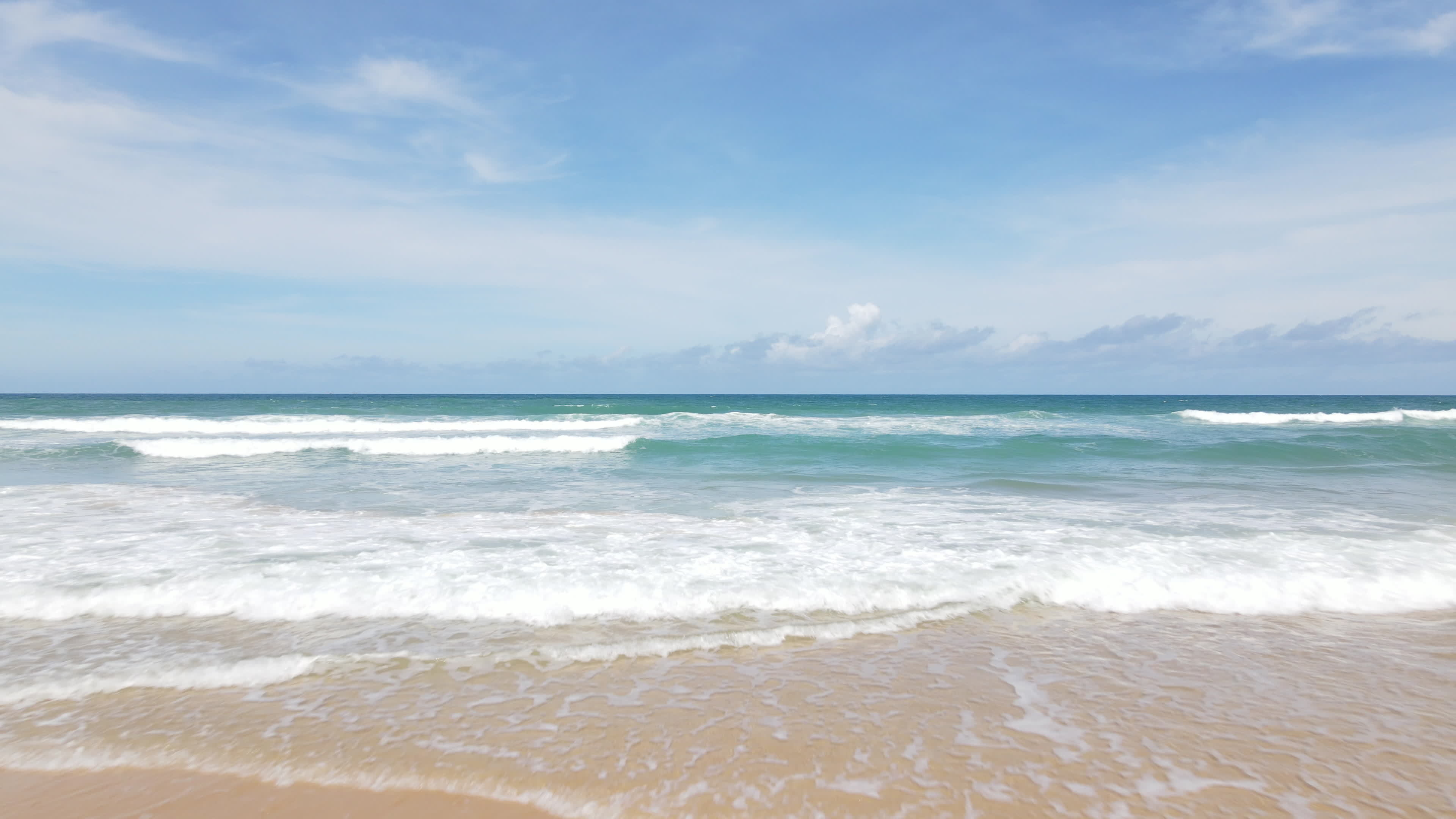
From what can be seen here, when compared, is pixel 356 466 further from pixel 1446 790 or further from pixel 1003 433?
pixel 1003 433

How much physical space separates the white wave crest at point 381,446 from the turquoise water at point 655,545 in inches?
18.9

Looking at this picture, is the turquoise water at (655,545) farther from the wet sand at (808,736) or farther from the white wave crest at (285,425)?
the white wave crest at (285,425)

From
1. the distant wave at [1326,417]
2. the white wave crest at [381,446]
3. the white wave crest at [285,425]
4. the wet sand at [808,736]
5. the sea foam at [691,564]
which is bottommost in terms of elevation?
the wet sand at [808,736]

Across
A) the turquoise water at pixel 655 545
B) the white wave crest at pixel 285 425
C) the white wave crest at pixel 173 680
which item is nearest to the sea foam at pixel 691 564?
Answer: the turquoise water at pixel 655 545

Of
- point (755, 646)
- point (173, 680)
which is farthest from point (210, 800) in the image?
point (755, 646)

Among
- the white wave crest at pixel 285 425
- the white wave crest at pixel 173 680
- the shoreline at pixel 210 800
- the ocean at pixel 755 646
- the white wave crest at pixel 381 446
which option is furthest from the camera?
the white wave crest at pixel 285 425

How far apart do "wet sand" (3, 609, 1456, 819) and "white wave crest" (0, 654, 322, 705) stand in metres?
0.09

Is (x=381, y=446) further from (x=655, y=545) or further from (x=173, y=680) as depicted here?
(x=173, y=680)

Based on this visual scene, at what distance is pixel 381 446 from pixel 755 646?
17.5 m

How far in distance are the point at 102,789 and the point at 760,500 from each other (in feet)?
25.0

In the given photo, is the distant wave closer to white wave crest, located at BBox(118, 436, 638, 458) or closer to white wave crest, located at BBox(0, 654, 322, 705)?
white wave crest, located at BBox(118, 436, 638, 458)

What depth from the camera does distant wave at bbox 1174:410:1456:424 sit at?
3378 centimetres

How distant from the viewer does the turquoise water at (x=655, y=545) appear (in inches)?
189

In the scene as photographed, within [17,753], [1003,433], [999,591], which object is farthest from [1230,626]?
[1003,433]
